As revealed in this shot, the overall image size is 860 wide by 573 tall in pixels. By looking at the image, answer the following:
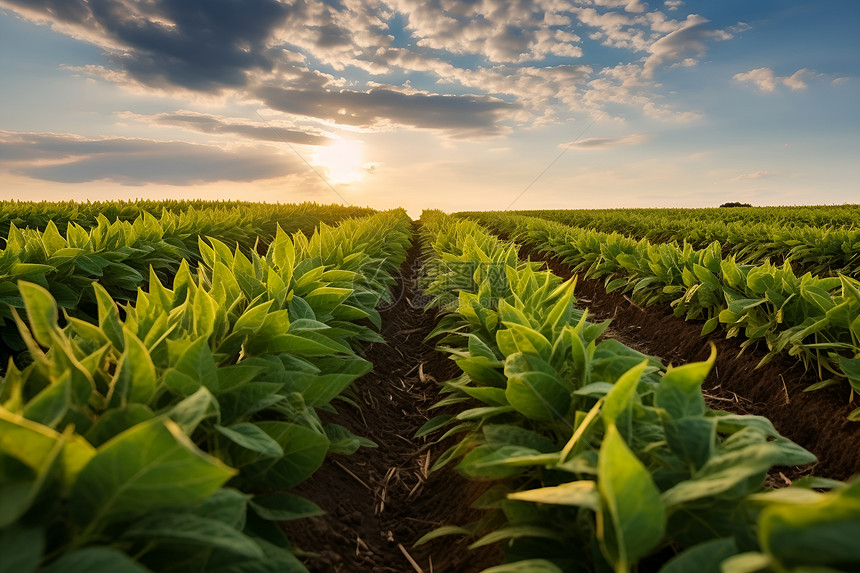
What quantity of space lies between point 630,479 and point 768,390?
4.20m

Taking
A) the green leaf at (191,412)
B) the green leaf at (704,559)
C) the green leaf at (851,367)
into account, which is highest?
the green leaf at (191,412)

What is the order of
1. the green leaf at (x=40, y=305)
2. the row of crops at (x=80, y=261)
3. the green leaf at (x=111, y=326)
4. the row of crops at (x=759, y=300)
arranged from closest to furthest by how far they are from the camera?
the green leaf at (x=40, y=305)
the green leaf at (x=111, y=326)
the row of crops at (x=759, y=300)
the row of crops at (x=80, y=261)

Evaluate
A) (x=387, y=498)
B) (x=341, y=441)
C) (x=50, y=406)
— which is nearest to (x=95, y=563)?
(x=50, y=406)

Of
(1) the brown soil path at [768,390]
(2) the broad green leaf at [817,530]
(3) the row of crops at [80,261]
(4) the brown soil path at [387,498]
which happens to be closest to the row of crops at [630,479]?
(2) the broad green leaf at [817,530]

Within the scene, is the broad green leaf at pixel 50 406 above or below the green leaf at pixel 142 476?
above

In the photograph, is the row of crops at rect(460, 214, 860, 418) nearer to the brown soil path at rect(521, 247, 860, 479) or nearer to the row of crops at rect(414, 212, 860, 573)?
the brown soil path at rect(521, 247, 860, 479)

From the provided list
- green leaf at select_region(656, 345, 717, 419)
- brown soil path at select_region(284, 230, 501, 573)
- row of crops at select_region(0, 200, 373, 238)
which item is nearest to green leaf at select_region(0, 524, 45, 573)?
brown soil path at select_region(284, 230, 501, 573)

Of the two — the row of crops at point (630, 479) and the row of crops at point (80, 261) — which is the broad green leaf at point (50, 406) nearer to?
the row of crops at point (630, 479)

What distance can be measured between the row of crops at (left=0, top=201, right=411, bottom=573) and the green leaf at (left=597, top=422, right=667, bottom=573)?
0.70 metres

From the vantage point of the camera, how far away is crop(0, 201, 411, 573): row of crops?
923 millimetres

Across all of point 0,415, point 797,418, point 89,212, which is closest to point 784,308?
point 797,418

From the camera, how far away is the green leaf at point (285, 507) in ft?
4.88

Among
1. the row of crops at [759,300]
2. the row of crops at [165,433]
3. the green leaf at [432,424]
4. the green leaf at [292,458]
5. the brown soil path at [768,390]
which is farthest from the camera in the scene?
the row of crops at [759,300]

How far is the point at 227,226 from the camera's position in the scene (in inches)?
459
